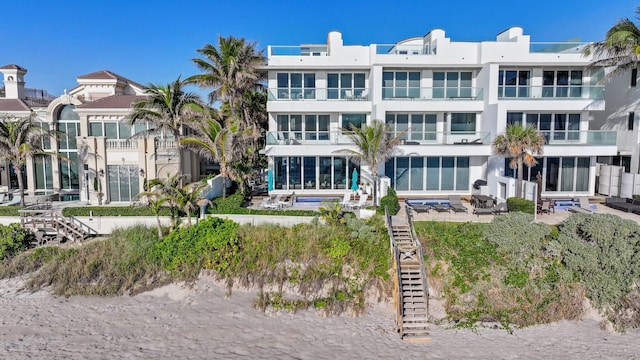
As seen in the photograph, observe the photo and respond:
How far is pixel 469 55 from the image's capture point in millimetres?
25125

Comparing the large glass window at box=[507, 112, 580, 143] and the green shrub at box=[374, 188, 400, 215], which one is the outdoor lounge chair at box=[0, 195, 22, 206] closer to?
the green shrub at box=[374, 188, 400, 215]

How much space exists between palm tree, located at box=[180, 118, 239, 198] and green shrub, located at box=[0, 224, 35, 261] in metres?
8.60

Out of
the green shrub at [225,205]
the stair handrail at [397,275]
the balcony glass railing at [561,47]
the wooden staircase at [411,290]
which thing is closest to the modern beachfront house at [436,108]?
the balcony glass railing at [561,47]

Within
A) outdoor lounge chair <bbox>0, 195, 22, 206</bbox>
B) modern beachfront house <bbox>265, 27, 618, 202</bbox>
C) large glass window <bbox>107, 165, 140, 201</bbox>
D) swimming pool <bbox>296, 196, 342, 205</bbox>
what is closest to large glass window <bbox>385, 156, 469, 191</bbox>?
modern beachfront house <bbox>265, 27, 618, 202</bbox>

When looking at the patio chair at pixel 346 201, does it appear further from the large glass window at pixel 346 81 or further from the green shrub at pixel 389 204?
the large glass window at pixel 346 81

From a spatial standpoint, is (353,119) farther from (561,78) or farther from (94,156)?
(94,156)

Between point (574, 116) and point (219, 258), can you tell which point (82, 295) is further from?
point (574, 116)

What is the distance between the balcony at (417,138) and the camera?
2414 centimetres

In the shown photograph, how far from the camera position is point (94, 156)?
23.8m

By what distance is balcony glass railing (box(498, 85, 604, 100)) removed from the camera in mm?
24094

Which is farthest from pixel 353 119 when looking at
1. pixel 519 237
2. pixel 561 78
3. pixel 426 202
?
pixel 561 78

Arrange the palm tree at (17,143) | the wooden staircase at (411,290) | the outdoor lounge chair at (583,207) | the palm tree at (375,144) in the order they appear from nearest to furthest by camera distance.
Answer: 1. the wooden staircase at (411,290)
2. the palm tree at (375,144)
3. the outdoor lounge chair at (583,207)
4. the palm tree at (17,143)

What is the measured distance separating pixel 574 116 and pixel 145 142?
27184 millimetres

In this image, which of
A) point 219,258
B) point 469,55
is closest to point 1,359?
point 219,258
